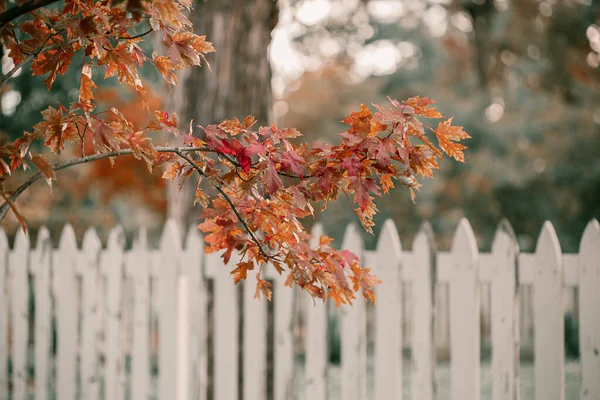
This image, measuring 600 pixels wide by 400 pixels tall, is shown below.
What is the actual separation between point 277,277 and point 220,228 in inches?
48.5

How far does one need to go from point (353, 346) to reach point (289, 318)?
14.7 inches

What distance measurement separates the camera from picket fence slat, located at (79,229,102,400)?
136 inches

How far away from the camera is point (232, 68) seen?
3176 mm

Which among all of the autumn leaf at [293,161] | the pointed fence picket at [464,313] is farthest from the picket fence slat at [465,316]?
the autumn leaf at [293,161]

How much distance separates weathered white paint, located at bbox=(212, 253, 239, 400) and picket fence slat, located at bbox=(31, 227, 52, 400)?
1.31m

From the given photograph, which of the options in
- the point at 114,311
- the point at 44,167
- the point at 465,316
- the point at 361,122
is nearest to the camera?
the point at 44,167

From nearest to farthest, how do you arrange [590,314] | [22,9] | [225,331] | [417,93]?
1. [22,9]
2. [590,314]
3. [225,331]
4. [417,93]

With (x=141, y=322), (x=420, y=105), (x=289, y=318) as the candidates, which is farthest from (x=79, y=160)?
(x=141, y=322)

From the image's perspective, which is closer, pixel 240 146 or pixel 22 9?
pixel 22 9

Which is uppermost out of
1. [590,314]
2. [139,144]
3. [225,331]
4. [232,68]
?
[232,68]

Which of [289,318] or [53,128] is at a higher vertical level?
[53,128]

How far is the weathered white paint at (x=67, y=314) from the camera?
353cm

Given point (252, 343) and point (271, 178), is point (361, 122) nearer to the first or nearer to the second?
point (271, 178)

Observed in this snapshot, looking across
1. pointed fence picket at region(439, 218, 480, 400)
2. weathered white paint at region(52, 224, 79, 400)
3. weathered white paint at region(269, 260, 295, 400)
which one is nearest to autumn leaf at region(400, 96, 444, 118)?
pointed fence picket at region(439, 218, 480, 400)
